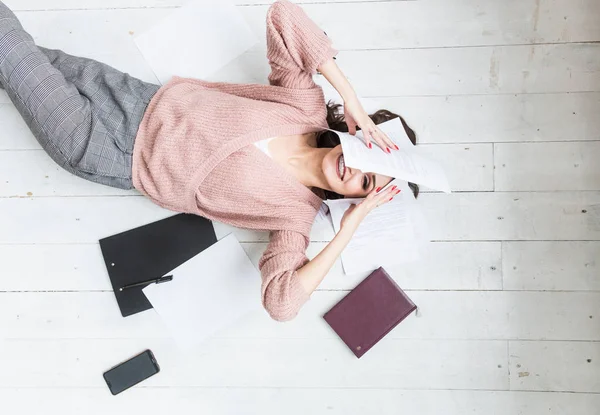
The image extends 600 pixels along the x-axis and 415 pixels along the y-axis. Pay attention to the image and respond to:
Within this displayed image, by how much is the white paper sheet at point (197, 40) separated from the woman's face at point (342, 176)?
0.43 m

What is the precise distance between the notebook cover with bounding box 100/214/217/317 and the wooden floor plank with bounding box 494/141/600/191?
28.2 inches

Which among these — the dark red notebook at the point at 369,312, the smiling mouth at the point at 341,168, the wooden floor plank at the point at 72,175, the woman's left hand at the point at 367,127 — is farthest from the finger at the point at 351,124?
the dark red notebook at the point at 369,312

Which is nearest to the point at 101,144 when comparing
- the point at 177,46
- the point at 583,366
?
the point at 177,46

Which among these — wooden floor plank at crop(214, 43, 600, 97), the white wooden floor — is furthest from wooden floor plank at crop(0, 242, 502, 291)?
wooden floor plank at crop(214, 43, 600, 97)

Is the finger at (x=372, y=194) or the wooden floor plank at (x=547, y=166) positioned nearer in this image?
the finger at (x=372, y=194)

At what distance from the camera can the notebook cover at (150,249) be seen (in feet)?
4.14

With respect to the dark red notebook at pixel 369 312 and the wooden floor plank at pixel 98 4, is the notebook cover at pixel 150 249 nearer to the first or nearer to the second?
the dark red notebook at pixel 369 312

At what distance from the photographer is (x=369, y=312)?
1.24 meters

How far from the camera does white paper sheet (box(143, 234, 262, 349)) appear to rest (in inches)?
49.4

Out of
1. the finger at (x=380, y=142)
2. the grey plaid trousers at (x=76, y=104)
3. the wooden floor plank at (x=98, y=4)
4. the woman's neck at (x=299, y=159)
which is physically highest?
the wooden floor plank at (x=98, y=4)

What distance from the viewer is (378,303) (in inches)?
48.9

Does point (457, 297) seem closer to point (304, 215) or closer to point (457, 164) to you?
point (457, 164)

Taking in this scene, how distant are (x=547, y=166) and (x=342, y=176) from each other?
0.55 meters

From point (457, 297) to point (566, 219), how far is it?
32 cm
